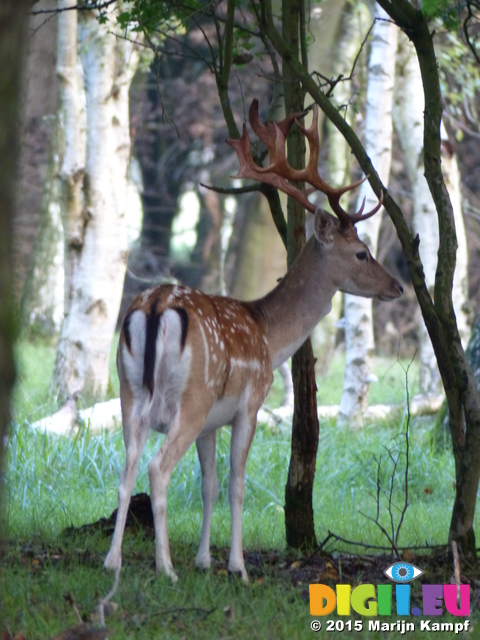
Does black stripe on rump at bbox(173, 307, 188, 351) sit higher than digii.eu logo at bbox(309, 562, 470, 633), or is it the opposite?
black stripe on rump at bbox(173, 307, 188, 351)

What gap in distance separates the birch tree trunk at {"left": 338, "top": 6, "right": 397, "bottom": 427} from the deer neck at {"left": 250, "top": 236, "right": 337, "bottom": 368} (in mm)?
4359

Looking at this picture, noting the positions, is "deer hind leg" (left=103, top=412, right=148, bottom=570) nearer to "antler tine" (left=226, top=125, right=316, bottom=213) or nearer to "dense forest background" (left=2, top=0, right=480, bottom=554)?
"dense forest background" (left=2, top=0, right=480, bottom=554)

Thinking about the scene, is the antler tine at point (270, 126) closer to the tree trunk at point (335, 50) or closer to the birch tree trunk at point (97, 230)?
the birch tree trunk at point (97, 230)

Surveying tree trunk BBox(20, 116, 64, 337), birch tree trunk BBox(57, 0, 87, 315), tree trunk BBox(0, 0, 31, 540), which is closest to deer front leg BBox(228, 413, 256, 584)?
tree trunk BBox(0, 0, 31, 540)

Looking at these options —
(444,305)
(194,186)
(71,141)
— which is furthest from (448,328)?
(194,186)

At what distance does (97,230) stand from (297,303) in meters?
4.71

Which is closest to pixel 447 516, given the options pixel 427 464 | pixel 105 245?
pixel 427 464

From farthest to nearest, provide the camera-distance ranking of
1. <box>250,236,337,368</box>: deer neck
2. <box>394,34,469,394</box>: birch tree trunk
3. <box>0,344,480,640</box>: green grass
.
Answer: <box>394,34,469,394</box>: birch tree trunk
<box>250,236,337,368</box>: deer neck
<box>0,344,480,640</box>: green grass

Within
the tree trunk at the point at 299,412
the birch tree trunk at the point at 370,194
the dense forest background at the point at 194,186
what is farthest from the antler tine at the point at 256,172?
the dense forest background at the point at 194,186

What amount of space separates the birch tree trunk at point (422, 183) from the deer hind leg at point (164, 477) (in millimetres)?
7155

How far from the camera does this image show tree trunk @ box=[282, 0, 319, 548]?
4973mm

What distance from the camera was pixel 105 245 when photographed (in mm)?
9641

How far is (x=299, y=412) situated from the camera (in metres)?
4.97

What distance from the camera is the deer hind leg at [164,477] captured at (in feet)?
13.9
